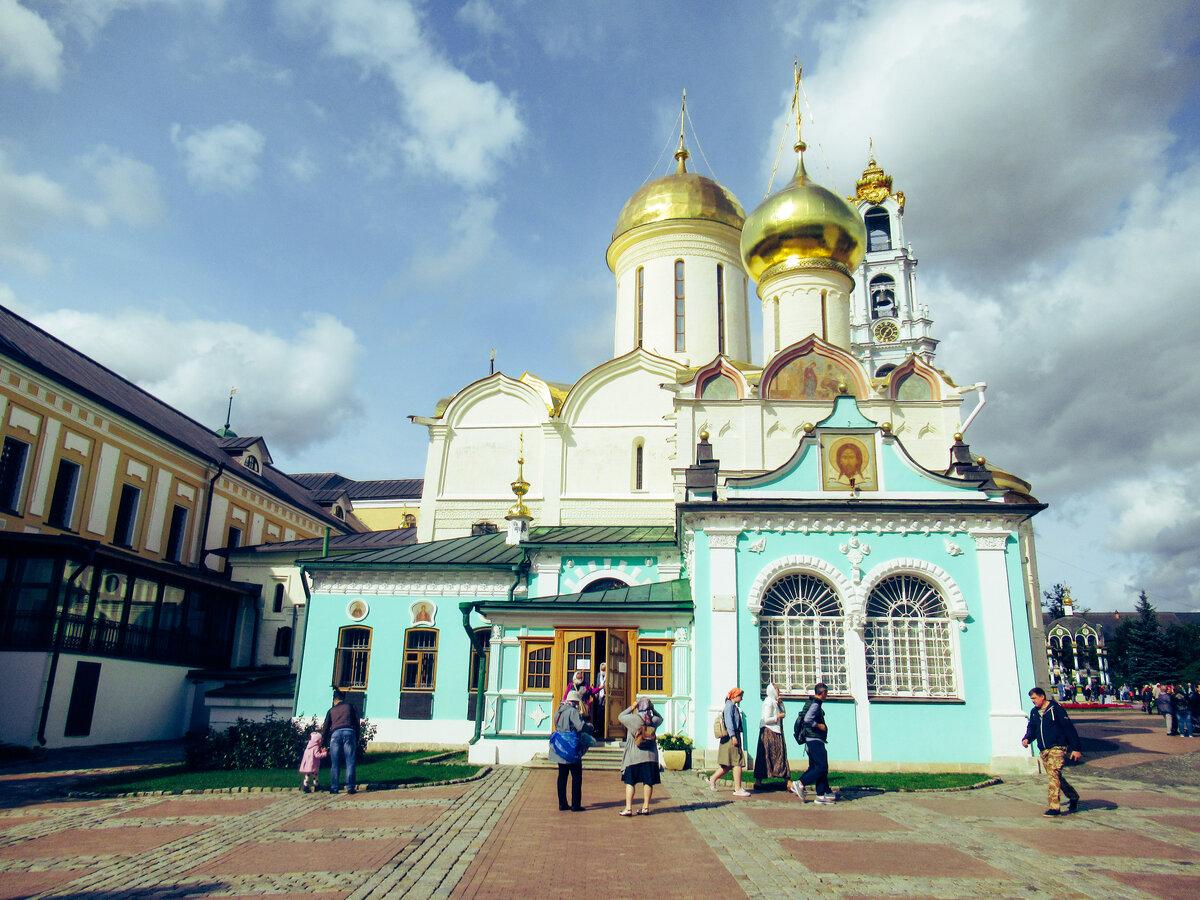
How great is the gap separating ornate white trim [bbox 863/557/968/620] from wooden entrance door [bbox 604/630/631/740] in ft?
12.9

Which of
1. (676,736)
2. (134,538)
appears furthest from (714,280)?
(134,538)

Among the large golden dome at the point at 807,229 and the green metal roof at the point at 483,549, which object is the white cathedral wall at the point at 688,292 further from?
the green metal roof at the point at 483,549

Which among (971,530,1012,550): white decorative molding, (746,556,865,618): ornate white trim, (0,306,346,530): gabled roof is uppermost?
(0,306,346,530): gabled roof

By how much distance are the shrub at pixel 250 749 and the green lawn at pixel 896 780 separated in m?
6.09

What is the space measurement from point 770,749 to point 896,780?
2.33 metres

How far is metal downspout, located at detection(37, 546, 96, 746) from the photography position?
52.9ft

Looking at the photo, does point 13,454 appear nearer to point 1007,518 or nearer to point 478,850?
point 478,850

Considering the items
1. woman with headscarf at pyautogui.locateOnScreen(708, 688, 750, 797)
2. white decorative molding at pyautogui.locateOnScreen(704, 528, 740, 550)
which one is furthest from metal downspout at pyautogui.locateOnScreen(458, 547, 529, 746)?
woman with headscarf at pyautogui.locateOnScreen(708, 688, 750, 797)

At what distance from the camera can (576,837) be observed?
762 centimetres

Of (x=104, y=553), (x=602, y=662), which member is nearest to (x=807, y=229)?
(x=602, y=662)

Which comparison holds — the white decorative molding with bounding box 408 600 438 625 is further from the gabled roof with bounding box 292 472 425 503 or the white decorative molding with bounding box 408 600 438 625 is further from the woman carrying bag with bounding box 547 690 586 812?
the gabled roof with bounding box 292 472 425 503

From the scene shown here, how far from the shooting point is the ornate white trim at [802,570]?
526 inches

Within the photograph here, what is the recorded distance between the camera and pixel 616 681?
13.9m

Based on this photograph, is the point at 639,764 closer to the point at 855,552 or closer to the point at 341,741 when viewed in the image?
the point at 341,741
